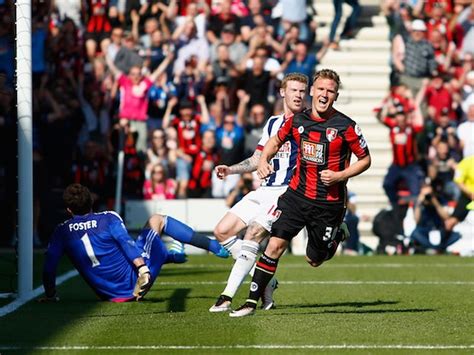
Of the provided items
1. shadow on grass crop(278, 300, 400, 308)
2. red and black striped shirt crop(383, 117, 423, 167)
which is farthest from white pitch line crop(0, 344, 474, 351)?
red and black striped shirt crop(383, 117, 423, 167)

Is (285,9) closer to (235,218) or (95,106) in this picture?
(95,106)

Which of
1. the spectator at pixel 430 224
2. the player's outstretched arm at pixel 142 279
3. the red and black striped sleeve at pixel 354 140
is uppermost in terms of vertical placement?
the red and black striped sleeve at pixel 354 140

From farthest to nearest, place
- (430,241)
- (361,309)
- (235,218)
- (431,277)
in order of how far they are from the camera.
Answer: (430,241) < (431,277) < (235,218) < (361,309)

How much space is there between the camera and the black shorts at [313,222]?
32.7ft

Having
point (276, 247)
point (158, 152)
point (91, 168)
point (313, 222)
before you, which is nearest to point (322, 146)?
point (313, 222)

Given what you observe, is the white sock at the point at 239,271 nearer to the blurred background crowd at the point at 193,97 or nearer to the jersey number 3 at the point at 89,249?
the jersey number 3 at the point at 89,249

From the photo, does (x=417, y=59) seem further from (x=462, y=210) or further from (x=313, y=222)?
(x=313, y=222)

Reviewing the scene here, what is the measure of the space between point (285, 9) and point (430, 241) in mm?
5356

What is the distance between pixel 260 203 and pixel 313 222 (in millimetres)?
1306

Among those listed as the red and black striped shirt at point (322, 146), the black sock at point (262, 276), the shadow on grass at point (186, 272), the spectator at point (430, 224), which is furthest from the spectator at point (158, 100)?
the black sock at point (262, 276)

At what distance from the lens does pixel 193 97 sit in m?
21.5

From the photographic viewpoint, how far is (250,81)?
21.4m

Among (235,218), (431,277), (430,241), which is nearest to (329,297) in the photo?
(235,218)

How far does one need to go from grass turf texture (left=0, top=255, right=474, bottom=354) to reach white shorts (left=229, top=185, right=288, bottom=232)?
2.58ft
